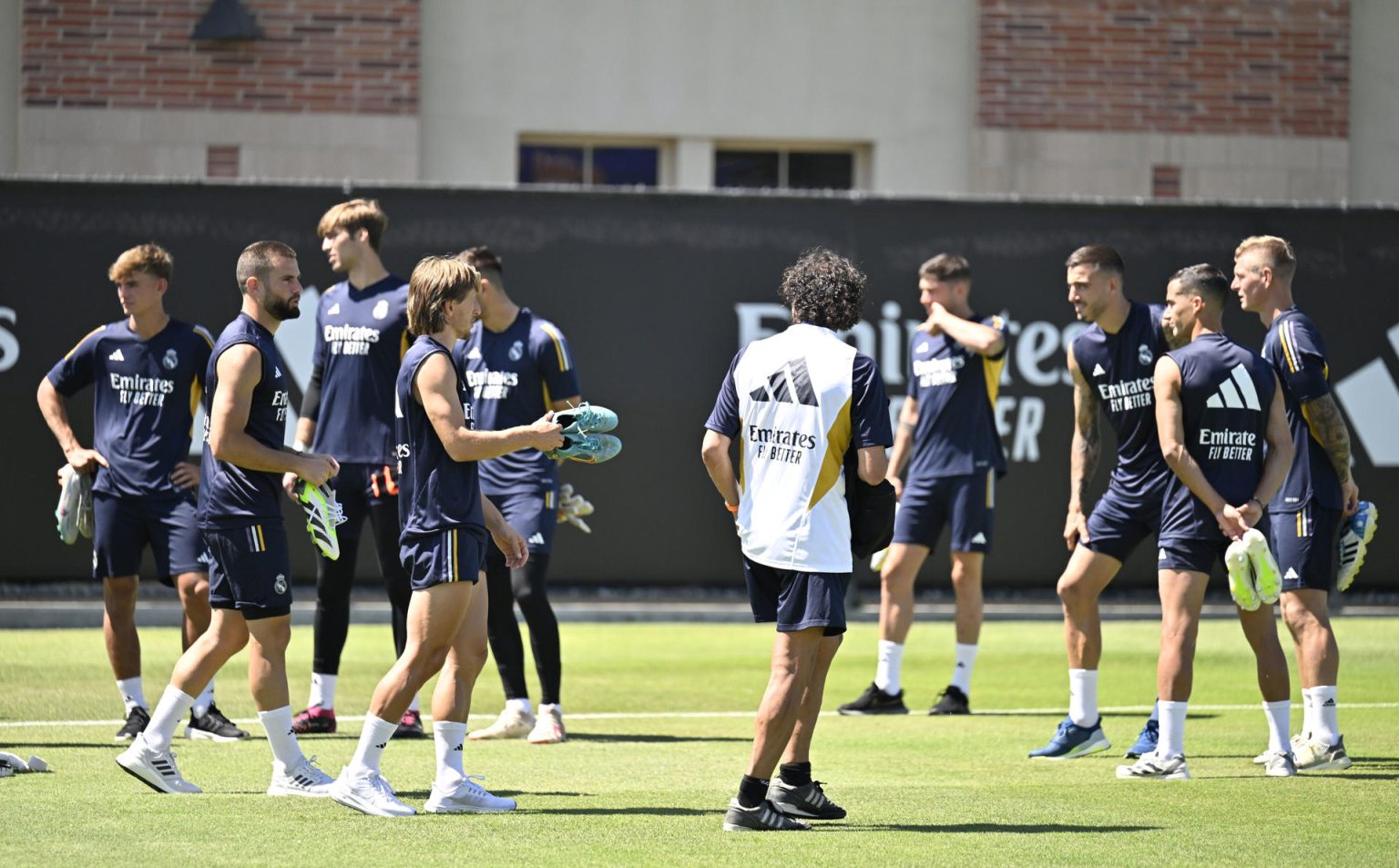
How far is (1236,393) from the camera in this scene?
7.31 meters

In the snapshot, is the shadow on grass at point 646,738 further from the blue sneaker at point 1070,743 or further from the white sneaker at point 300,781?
the white sneaker at point 300,781

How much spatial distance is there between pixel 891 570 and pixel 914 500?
449 millimetres

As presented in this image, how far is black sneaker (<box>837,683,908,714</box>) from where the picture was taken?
958cm

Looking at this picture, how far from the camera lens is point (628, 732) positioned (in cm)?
891

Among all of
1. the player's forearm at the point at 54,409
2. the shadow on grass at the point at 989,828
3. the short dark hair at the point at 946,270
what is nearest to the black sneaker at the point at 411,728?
the player's forearm at the point at 54,409

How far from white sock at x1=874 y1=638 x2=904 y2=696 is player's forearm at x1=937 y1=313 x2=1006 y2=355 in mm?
1618

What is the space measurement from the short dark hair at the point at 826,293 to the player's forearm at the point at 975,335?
132 inches

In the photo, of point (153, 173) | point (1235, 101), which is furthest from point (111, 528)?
point (1235, 101)

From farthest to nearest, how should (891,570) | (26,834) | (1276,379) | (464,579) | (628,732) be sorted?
(891,570) → (628,732) → (1276,379) → (464,579) → (26,834)

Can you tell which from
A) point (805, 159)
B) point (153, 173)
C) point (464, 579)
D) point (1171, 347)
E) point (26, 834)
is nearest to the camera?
point (26, 834)

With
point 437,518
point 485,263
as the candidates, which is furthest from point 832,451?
point 485,263

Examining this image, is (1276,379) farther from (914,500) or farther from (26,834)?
(26,834)

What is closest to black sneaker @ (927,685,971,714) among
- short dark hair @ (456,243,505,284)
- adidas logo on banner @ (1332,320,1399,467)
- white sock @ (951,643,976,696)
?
white sock @ (951,643,976,696)

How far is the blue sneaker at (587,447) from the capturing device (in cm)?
638
